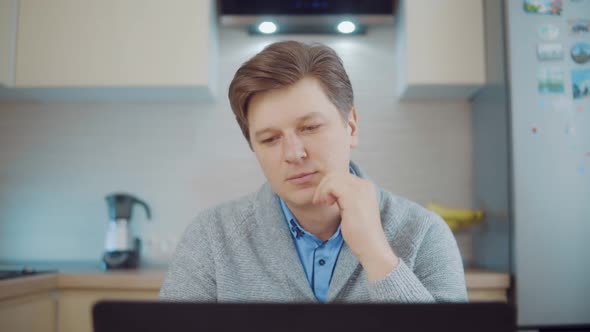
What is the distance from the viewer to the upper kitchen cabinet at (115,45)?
6.76 ft

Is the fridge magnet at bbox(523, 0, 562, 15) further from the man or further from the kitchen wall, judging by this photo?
the man

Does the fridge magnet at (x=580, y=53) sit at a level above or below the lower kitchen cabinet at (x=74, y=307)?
above

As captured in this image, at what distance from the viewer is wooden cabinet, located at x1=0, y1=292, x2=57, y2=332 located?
163 centimetres

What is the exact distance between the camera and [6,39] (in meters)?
2.04

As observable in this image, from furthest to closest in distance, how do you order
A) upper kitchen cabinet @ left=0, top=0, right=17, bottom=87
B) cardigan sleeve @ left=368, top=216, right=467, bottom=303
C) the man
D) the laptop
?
upper kitchen cabinet @ left=0, top=0, right=17, bottom=87, the man, cardigan sleeve @ left=368, top=216, right=467, bottom=303, the laptop

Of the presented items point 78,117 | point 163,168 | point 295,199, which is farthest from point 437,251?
point 78,117

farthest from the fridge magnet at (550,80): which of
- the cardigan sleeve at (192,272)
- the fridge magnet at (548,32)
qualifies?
the cardigan sleeve at (192,272)

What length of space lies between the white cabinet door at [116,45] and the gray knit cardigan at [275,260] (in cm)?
106

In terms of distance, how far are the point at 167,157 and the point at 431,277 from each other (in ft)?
5.30

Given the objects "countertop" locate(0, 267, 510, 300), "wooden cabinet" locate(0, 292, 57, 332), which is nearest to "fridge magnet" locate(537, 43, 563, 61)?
"countertop" locate(0, 267, 510, 300)

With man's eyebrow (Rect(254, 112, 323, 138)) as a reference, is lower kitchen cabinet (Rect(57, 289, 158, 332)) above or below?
below

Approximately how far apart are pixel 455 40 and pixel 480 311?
1.86 m

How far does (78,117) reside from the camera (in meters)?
2.39

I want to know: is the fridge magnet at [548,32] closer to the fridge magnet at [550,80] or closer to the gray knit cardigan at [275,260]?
the fridge magnet at [550,80]
